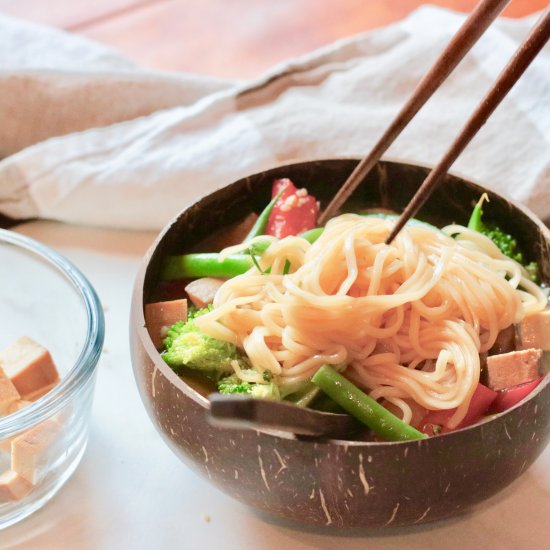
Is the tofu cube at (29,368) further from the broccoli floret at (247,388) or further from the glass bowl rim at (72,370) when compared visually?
the broccoli floret at (247,388)

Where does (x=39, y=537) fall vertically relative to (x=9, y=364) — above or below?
below

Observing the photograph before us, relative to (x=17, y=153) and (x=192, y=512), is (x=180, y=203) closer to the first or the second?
(x=17, y=153)

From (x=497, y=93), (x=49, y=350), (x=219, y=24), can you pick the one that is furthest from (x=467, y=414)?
(x=219, y=24)

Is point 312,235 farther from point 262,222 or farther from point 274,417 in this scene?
point 274,417

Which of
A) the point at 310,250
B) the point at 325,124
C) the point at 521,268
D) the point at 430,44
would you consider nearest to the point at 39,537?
the point at 310,250

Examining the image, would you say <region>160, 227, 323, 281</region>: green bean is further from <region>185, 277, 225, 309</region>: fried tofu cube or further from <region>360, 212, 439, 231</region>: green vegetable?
<region>360, 212, 439, 231</region>: green vegetable

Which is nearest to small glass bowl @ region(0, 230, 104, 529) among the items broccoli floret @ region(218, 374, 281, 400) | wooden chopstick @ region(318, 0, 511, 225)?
broccoli floret @ region(218, 374, 281, 400)

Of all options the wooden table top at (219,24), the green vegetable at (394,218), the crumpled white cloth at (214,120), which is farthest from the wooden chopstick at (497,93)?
the wooden table top at (219,24)
